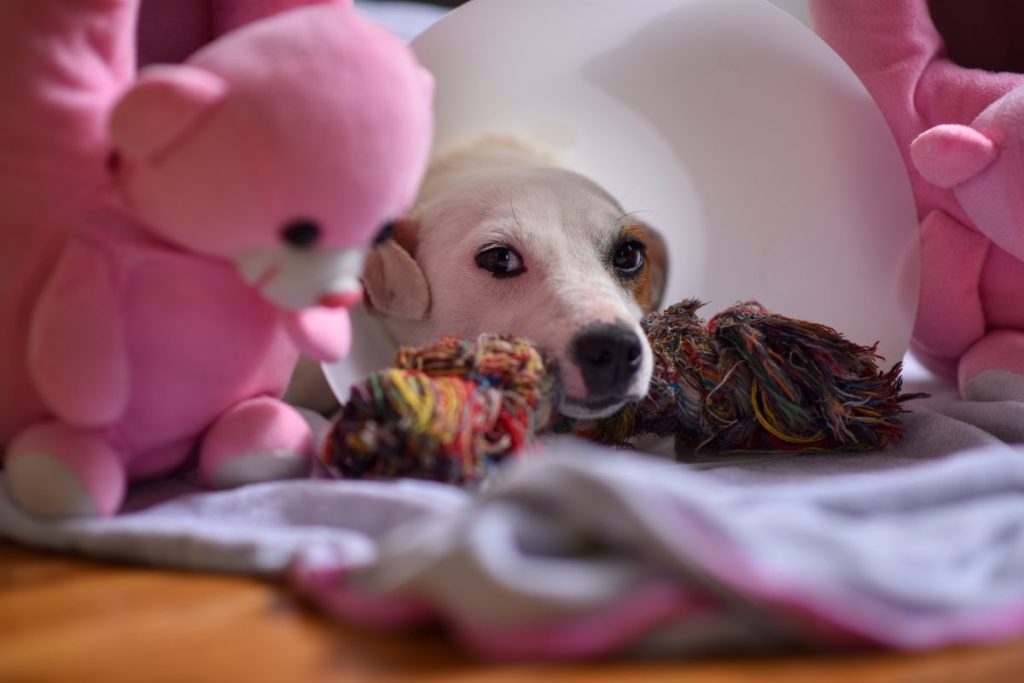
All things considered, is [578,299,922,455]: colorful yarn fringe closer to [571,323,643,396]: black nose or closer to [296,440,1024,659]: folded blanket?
[571,323,643,396]: black nose

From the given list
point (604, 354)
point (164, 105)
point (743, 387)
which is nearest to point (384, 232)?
point (164, 105)

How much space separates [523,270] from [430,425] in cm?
44

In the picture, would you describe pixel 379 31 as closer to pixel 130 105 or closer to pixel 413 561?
pixel 130 105

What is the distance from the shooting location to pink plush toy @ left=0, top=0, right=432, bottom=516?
85 cm

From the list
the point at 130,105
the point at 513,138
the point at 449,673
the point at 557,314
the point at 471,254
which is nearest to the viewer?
the point at 449,673

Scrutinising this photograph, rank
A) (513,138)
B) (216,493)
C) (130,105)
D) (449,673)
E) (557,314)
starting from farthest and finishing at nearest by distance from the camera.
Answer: (513,138) → (557,314) → (216,493) → (130,105) → (449,673)

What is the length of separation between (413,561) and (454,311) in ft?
2.26

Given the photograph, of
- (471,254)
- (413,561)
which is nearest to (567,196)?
(471,254)

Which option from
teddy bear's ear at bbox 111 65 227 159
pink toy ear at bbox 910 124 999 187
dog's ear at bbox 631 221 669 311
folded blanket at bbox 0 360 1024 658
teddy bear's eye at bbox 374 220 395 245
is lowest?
dog's ear at bbox 631 221 669 311

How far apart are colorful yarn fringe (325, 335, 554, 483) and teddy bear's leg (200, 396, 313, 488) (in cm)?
6

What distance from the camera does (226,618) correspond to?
77 centimetres

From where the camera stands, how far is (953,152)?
1.35 m

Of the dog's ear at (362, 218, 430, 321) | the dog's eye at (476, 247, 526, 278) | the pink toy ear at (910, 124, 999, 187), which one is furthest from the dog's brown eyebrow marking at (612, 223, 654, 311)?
the pink toy ear at (910, 124, 999, 187)

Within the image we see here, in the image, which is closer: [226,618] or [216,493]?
[226,618]
